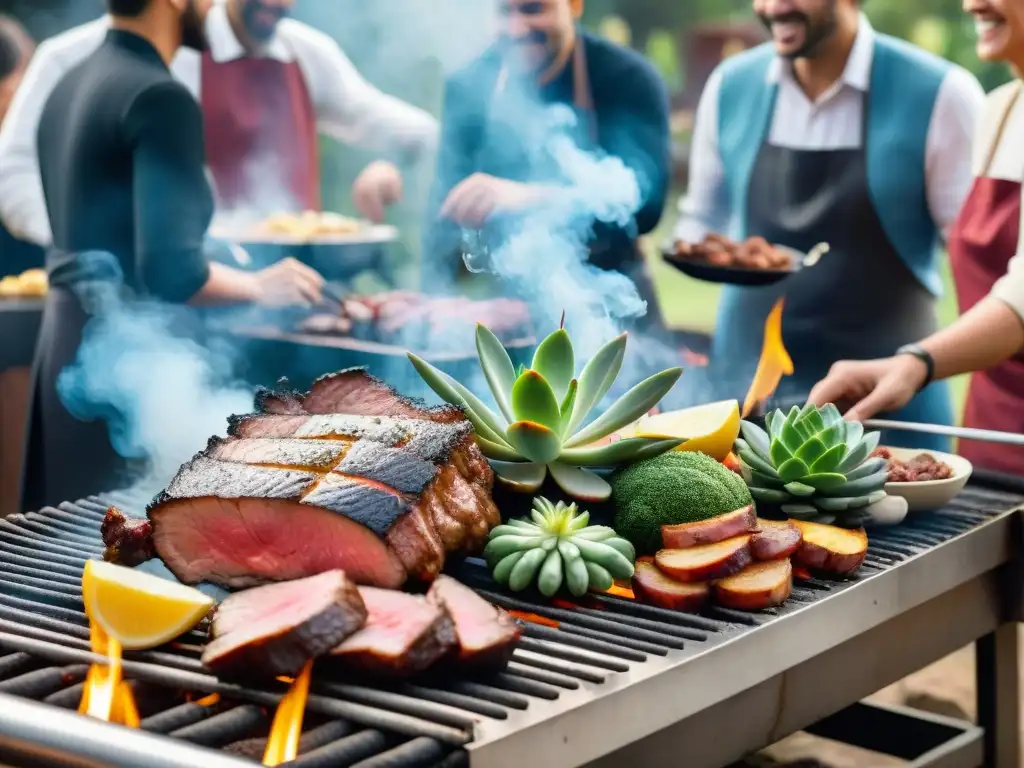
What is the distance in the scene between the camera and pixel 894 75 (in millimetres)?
5613

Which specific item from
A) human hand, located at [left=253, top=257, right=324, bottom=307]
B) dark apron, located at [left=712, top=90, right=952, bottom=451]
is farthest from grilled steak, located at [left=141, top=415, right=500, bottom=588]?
dark apron, located at [left=712, top=90, right=952, bottom=451]

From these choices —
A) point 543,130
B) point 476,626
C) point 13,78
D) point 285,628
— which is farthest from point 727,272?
point 13,78

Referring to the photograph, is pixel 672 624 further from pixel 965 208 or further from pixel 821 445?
pixel 965 208

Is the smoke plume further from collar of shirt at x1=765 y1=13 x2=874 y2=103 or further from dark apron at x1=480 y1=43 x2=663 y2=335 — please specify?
collar of shirt at x1=765 y1=13 x2=874 y2=103

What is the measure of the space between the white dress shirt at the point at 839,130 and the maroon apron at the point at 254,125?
89.8 inches

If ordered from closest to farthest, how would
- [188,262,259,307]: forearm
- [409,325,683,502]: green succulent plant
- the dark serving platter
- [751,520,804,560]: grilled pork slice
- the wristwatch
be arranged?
[751,520,804,560]: grilled pork slice
[409,325,683,502]: green succulent plant
the wristwatch
the dark serving platter
[188,262,259,307]: forearm

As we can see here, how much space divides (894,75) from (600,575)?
3.97m

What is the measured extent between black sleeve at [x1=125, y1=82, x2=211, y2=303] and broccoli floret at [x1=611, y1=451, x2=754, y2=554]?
314 centimetres

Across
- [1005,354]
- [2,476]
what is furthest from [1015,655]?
[2,476]

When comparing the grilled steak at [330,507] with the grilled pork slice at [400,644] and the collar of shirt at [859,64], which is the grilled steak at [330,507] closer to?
the grilled pork slice at [400,644]

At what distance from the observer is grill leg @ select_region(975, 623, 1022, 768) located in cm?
358

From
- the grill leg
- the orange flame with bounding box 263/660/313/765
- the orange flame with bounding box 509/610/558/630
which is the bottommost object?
the grill leg

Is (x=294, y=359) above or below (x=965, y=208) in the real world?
below

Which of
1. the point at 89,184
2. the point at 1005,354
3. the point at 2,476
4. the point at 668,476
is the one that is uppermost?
the point at 89,184
